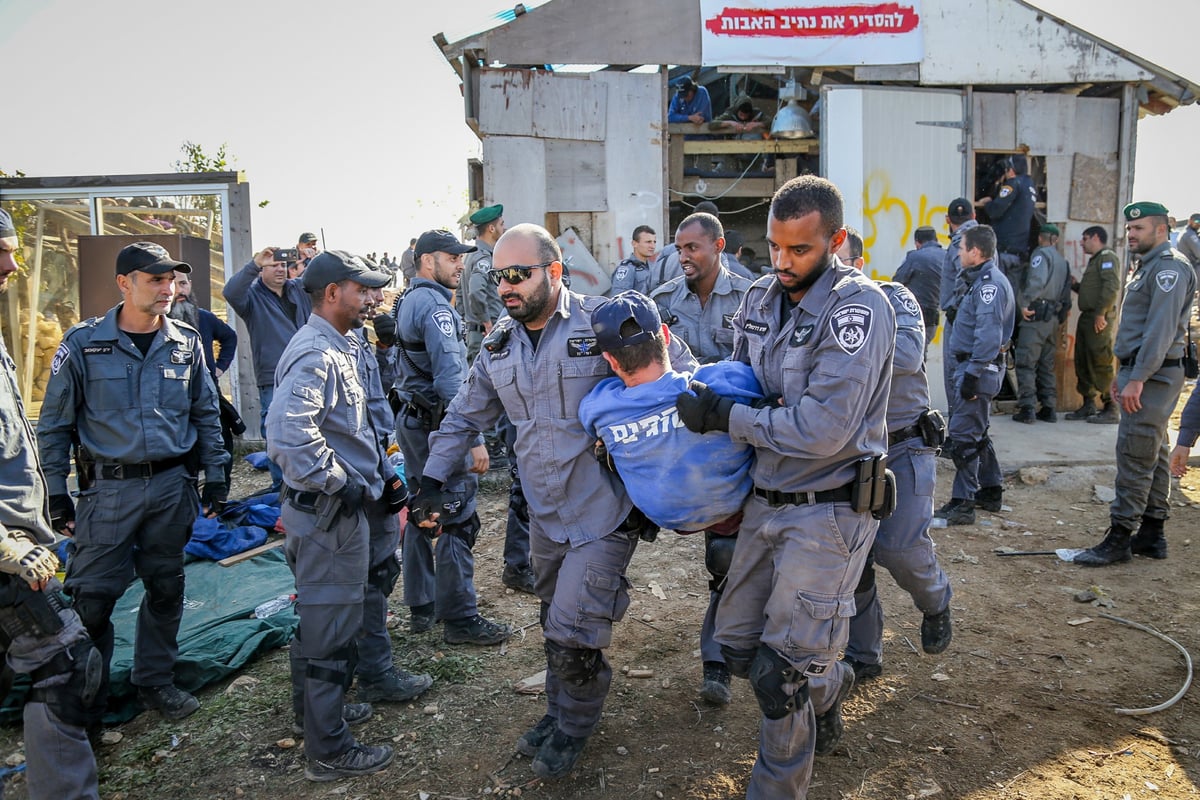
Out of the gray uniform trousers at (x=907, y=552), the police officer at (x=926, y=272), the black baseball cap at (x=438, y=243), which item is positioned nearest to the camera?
the gray uniform trousers at (x=907, y=552)

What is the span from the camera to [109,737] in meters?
3.69

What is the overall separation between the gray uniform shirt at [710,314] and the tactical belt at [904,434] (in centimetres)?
142

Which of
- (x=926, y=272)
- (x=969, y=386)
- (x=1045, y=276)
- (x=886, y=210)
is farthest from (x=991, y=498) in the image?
(x=886, y=210)

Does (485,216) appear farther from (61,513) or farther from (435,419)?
(61,513)

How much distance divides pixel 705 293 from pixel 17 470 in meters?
3.59

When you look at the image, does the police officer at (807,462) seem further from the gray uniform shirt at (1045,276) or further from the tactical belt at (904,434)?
the gray uniform shirt at (1045,276)

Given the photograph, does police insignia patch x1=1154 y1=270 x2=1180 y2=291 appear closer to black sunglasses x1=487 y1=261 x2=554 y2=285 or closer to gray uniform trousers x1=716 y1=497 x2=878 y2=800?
gray uniform trousers x1=716 y1=497 x2=878 y2=800

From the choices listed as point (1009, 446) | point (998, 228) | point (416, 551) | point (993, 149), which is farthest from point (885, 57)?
point (416, 551)

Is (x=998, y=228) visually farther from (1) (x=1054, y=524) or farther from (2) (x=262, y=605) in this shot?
(2) (x=262, y=605)

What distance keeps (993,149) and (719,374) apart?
8.60 m

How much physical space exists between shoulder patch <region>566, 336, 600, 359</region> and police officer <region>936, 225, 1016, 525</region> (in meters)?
3.94

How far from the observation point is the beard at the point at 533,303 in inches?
126

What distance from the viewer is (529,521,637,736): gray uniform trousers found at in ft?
9.99

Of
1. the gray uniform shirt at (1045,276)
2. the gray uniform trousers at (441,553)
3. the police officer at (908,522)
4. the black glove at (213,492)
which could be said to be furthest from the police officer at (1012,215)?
the black glove at (213,492)
